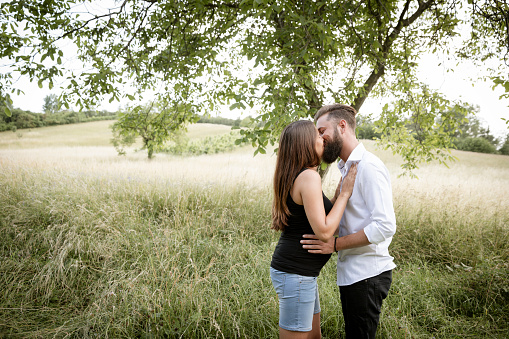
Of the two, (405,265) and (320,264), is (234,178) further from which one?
(320,264)

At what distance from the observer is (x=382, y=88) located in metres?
7.61

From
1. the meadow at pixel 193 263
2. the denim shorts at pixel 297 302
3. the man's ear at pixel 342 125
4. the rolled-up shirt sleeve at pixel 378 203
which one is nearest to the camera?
the rolled-up shirt sleeve at pixel 378 203

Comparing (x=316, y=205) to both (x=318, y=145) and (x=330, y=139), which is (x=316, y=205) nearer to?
(x=318, y=145)

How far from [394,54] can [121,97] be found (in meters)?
6.18

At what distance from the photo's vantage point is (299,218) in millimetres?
1982

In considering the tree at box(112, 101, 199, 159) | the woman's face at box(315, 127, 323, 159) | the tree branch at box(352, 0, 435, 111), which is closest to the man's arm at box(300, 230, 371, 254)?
the woman's face at box(315, 127, 323, 159)

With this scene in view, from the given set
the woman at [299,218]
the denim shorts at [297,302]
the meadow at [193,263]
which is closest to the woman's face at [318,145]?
the woman at [299,218]

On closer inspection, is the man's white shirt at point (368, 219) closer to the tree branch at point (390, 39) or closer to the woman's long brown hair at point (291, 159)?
the woman's long brown hair at point (291, 159)

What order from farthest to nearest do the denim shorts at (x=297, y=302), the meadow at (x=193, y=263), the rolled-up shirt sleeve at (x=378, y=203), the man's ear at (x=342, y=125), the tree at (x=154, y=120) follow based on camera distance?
the tree at (x=154, y=120), the meadow at (x=193, y=263), the man's ear at (x=342, y=125), the denim shorts at (x=297, y=302), the rolled-up shirt sleeve at (x=378, y=203)

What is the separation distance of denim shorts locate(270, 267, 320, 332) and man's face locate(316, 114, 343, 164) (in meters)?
0.96

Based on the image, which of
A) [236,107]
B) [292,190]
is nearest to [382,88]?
[236,107]

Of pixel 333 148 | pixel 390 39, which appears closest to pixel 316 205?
pixel 333 148

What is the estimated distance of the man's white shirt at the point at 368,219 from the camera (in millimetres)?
1820

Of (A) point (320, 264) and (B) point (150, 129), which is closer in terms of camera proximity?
(A) point (320, 264)
